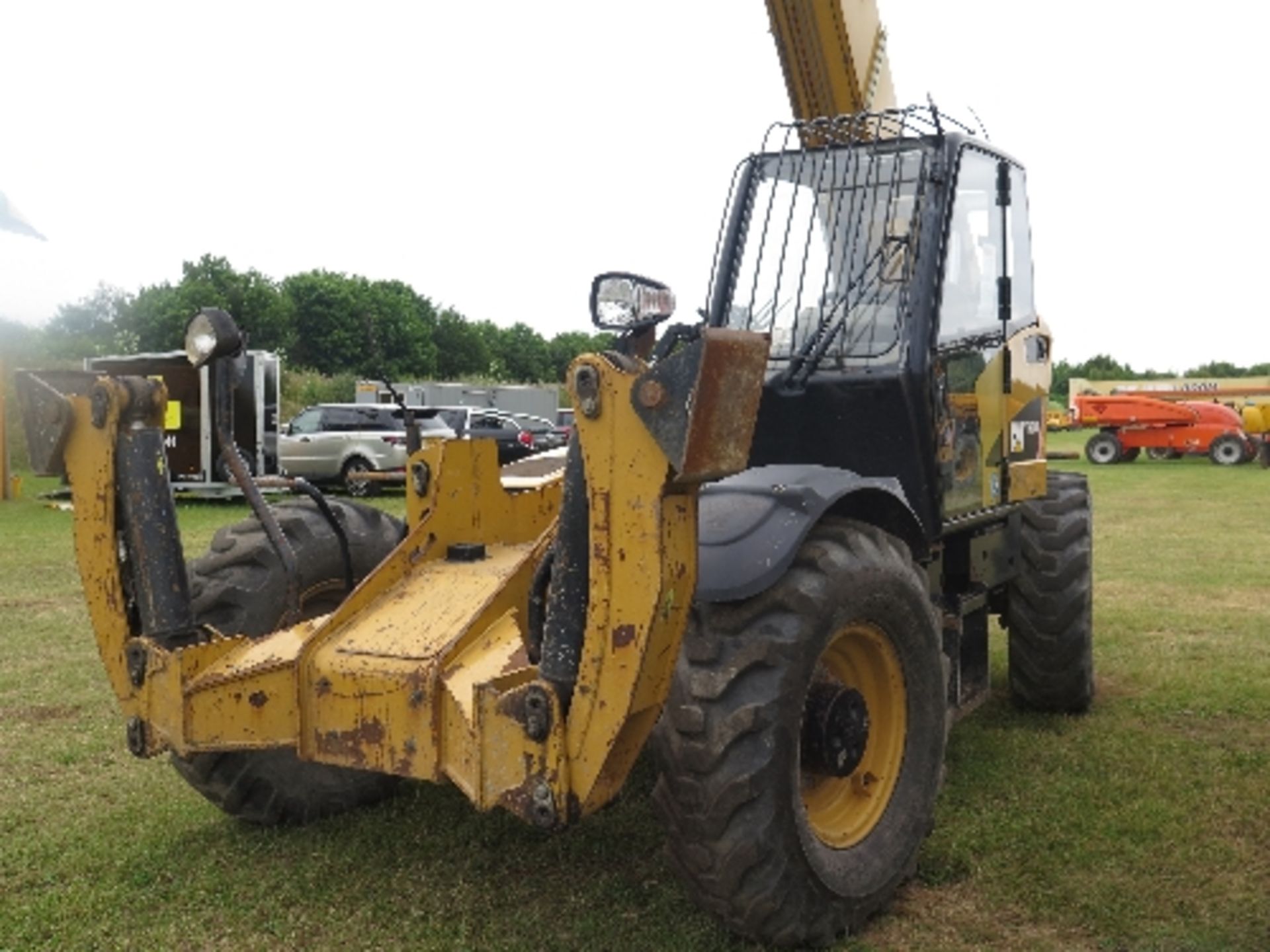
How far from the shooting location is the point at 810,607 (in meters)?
3.51

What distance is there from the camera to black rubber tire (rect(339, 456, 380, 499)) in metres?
23.6

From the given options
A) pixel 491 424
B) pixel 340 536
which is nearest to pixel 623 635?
pixel 340 536

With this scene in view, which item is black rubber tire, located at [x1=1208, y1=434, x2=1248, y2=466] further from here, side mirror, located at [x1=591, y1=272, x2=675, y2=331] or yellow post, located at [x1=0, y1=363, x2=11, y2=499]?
side mirror, located at [x1=591, y1=272, x2=675, y2=331]

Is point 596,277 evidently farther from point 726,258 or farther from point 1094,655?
point 1094,655

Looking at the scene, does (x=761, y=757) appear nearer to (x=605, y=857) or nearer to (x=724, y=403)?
(x=724, y=403)

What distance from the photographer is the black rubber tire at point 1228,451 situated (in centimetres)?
3039

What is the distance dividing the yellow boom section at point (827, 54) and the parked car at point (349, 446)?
59.0ft

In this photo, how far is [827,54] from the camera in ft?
20.9

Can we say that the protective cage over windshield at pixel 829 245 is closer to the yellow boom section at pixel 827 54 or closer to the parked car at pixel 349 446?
the yellow boom section at pixel 827 54

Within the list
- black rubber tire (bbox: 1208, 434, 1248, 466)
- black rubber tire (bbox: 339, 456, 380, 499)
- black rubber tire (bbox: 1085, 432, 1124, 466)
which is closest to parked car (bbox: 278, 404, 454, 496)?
black rubber tire (bbox: 339, 456, 380, 499)

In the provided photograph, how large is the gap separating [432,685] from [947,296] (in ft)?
8.51

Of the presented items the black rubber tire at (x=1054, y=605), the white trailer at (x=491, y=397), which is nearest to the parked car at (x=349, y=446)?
the white trailer at (x=491, y=397)

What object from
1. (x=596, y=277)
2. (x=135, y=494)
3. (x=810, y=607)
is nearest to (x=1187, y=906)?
(x=810, y=607)

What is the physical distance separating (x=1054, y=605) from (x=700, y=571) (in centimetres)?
333
